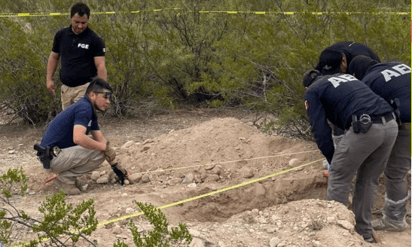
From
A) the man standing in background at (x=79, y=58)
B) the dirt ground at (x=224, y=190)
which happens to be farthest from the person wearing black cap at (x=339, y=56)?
the man standing in background at (x=79, y=58)

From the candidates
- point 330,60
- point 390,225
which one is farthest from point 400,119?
point 390,225

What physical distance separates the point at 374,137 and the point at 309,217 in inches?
30.4

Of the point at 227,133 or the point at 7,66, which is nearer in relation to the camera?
the point at 227,133

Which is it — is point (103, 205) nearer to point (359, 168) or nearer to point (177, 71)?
point (359, 168)

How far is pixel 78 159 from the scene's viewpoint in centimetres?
469

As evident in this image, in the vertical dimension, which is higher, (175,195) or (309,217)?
(309,217)

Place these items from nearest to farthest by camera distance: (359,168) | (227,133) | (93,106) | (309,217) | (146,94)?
(309,217)
(359,168)
(93,106)
(227,133)
(146,94)

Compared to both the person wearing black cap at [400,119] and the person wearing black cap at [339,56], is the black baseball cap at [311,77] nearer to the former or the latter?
the person wearing black cap at [339,56]

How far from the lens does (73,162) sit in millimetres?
4691

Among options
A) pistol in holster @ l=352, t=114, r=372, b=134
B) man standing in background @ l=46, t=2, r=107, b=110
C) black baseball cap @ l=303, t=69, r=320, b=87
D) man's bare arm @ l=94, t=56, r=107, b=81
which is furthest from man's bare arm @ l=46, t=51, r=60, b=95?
pistol in holster @ l=352, t=114, r=372, b=134

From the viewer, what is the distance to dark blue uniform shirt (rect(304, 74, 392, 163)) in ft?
12.1

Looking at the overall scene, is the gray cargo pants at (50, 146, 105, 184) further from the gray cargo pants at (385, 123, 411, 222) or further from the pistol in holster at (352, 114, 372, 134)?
the gray cargo pants at (385, 123, 411, 222)

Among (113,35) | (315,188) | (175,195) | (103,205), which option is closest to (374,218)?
(315,188)

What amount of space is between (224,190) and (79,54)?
2.14 meters
